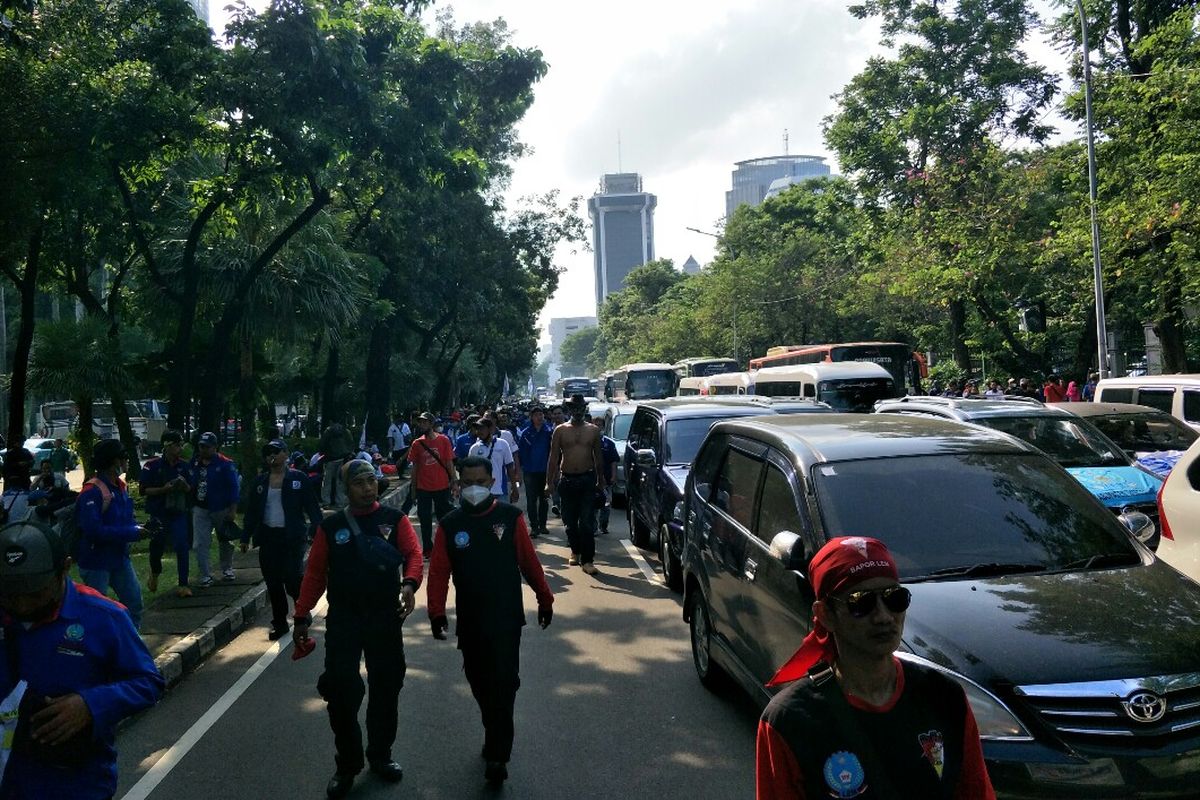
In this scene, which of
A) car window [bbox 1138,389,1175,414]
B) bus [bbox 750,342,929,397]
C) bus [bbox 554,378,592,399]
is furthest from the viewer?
bus [bbox 554,378,592,399]

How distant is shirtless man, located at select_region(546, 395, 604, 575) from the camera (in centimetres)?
1135

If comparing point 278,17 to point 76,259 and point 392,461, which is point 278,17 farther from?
point 392,461

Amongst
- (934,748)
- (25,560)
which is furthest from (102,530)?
(934,748)

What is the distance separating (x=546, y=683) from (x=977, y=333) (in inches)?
1356

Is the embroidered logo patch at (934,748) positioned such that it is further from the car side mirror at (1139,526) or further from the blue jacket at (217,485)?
the blue jacket at (217,485)

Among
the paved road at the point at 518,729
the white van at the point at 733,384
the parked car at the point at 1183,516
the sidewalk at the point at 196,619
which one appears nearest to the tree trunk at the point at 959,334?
the white van at the point at 733,384

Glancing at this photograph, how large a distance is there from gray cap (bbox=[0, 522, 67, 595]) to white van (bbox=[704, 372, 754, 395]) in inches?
1128

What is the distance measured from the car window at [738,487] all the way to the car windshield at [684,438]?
5.03m

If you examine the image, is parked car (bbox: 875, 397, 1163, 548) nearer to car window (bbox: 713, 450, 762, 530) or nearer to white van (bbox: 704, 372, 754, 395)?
car window (bbox: 713, 450, 762, 530)

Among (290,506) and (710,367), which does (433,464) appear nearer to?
(290,506)

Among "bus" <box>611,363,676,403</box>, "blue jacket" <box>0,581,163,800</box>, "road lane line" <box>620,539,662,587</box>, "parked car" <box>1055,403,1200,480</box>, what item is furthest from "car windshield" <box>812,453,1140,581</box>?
"bus" <box>611,363,676,403</box>

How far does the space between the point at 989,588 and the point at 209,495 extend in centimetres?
825

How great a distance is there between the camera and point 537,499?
14.3 metres

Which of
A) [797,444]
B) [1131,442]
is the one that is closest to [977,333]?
[1131,442]
